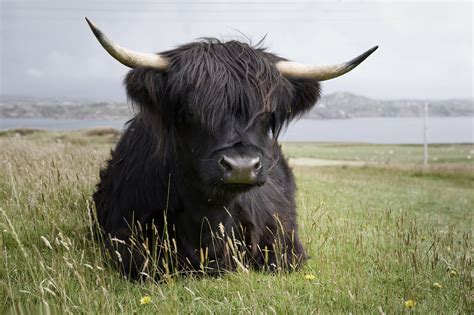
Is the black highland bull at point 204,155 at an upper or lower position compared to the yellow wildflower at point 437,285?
upper

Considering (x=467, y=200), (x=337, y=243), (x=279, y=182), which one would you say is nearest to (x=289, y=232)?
(x=337, y=243)

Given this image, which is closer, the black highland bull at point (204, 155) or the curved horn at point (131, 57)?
the black highland bull at point (204, 155)

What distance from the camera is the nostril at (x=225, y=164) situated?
3641mm

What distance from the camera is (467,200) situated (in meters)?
13.8

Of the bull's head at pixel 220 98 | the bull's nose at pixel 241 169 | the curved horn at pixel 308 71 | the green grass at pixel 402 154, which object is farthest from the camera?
the green grass at pixel 402 154

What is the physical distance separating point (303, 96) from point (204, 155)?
133cm

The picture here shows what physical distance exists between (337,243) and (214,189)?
216cm

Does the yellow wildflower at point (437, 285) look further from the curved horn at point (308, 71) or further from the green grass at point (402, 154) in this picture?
the green grass at point (402, 154)

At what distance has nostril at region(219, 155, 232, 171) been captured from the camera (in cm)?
364

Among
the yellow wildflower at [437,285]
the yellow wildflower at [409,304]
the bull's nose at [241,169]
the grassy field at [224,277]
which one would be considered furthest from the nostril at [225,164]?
the yellow wildflower at [437,285]

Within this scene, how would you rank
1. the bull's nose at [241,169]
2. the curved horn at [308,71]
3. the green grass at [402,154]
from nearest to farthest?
1. the bull's nose at [241,169]
2. the curved horn at [308,71]
3. the green grass at [402,154]

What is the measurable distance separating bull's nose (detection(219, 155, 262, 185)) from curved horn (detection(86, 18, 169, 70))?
48.2 inches

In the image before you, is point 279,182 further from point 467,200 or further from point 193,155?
point 467,200

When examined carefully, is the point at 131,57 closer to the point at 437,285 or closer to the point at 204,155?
the point at 204,155
